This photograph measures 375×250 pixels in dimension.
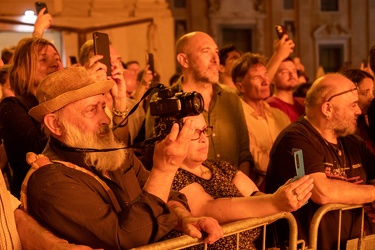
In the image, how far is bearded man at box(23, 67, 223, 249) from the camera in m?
3.26

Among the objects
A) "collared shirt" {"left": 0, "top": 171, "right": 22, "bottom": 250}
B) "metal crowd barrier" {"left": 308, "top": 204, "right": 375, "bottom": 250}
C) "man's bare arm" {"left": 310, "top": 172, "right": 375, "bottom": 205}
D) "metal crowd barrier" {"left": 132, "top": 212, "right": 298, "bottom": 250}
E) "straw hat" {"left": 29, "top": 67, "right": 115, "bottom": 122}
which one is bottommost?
"metal crowd barrier" {"left": 308, "top": 204, "right": 375, "bottom": 250}

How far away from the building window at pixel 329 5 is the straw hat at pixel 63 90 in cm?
3935

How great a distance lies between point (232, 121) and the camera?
5.94 meters

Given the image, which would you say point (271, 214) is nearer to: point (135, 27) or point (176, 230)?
point (176, 230)

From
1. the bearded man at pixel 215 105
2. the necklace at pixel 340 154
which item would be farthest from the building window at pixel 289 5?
the necklace at pixel 340 154

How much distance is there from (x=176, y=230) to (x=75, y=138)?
0.71m

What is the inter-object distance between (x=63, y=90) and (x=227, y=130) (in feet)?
8.14

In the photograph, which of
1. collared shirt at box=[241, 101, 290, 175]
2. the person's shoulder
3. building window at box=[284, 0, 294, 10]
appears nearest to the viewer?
collared shirt at box=[241, 101, 290, 175]

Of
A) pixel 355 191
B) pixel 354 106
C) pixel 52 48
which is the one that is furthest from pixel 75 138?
pixel 354 106

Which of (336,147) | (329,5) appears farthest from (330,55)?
(336,147)

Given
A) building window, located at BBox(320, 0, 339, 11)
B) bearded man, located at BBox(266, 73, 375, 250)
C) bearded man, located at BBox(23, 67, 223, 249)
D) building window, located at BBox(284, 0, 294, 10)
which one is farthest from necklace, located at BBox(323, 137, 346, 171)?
building window, located at BBox(320, 0, 339, 11)

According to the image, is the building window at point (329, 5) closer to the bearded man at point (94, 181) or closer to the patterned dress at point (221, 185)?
the patterned dress at point (221, 185)

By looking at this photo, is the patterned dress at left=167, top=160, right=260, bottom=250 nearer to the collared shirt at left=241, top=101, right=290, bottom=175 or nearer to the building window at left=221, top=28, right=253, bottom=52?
→ the collared shirt at left=241, top=101, right=290, bottom=175

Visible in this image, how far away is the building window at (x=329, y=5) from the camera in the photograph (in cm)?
4169
